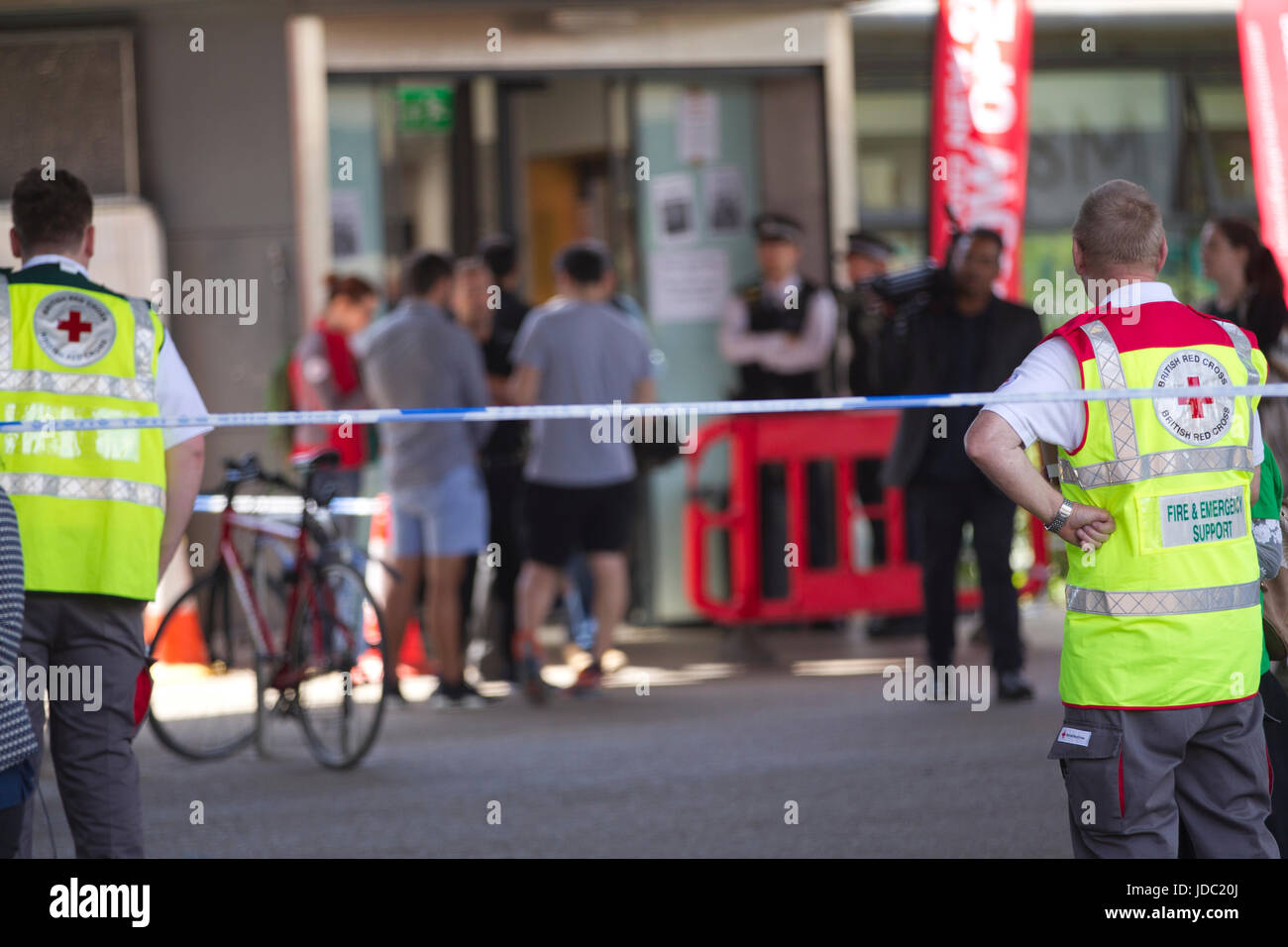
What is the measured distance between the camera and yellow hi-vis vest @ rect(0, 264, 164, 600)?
4723 mm

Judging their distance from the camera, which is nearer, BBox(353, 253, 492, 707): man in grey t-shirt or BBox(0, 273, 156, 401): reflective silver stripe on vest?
BBox(0, 273, 156, 401): reflective silver stripe on vest

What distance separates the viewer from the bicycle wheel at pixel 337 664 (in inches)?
310

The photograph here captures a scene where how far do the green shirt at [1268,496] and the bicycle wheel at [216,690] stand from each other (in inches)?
182

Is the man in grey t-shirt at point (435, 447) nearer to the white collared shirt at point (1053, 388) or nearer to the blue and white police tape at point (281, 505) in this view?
the blue and white police tape at point (281, 505)

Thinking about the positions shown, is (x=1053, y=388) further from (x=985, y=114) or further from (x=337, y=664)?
(x=985, y=114)

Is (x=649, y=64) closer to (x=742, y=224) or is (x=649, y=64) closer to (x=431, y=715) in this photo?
(x=742, y=224)

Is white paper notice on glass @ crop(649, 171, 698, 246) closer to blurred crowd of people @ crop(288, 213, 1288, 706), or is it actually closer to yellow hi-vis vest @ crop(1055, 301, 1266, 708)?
blurred crowd of people @ crop(288, 213, 1288, 706)

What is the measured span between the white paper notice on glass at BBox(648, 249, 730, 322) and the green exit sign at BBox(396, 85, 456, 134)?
4.99ft

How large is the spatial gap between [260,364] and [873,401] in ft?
24.7

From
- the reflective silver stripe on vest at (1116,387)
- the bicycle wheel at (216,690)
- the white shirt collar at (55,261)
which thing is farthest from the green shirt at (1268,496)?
the bicycle wheel at (216,690)

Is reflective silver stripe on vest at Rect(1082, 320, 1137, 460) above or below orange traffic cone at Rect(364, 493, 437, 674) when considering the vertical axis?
above

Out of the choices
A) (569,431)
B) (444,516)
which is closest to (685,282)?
(569,431)

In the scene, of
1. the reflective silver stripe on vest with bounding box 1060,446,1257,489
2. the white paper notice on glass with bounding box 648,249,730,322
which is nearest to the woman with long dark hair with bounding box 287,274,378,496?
the white paper notice on glass with bounding box 648,249,730,322

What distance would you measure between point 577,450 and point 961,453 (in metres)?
1.82
